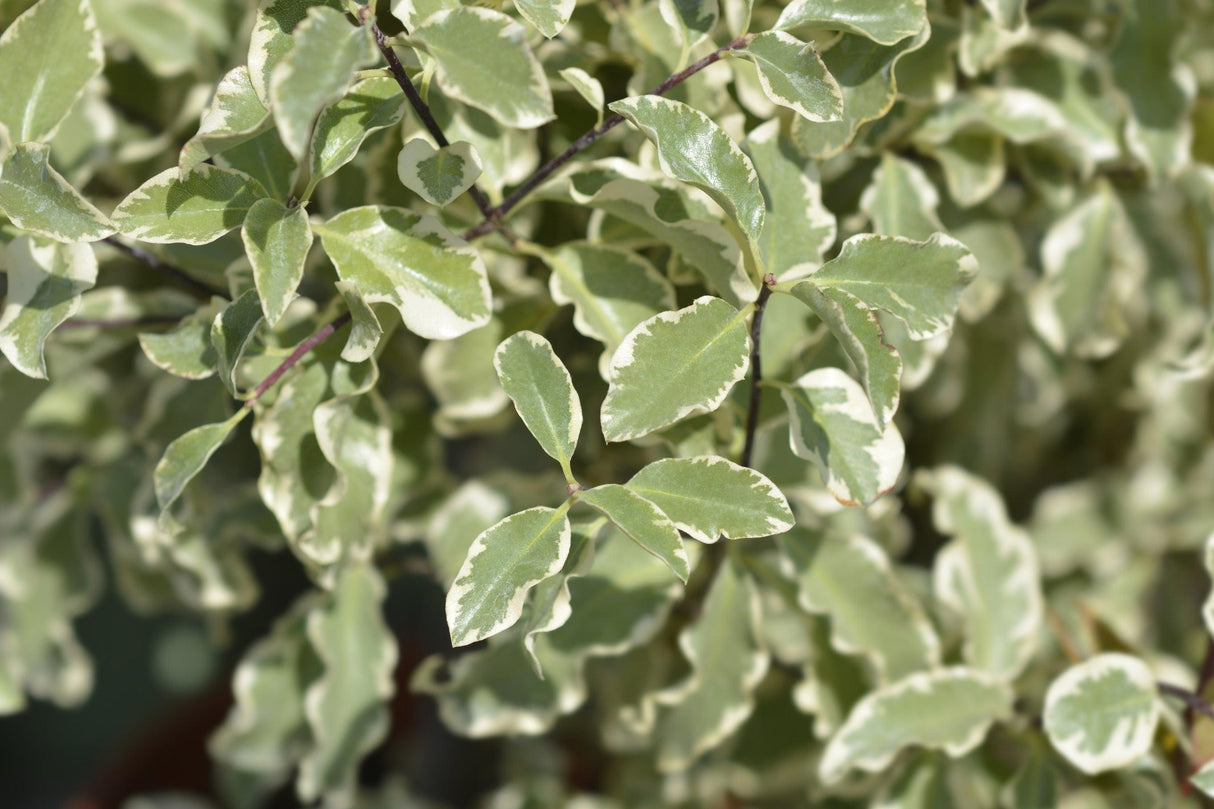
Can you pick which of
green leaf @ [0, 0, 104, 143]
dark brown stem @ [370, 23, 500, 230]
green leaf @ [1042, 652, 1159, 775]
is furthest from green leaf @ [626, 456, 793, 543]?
green leaf @ [0, 0, 104, 143]

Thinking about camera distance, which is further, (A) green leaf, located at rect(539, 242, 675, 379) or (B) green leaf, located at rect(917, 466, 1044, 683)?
(B) green leaf, located at rect(917, 466, 1044, 683)

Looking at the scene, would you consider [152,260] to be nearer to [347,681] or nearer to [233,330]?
[233,330]

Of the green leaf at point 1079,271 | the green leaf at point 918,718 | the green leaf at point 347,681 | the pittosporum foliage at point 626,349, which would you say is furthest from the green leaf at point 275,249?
the green leaf at point 1079,271

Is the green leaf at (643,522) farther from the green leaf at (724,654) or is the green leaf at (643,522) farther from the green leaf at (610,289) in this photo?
the green leaf at (724,654)

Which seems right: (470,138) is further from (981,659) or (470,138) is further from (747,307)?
(981,659)

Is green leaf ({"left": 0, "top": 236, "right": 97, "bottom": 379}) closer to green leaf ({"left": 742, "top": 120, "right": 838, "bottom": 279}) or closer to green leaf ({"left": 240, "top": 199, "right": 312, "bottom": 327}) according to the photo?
green leaf ({"left": 240, "top": 199, "right": 312, "bottom": 327})

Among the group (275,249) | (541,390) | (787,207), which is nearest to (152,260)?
(275,249)

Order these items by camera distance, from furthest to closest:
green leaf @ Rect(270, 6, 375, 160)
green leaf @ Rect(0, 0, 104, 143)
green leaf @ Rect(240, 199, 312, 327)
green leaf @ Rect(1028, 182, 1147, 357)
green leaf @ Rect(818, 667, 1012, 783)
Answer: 1. green leaf @ Rect(1028, 182, 1147, 357)
2. green leaf @ Rect(818, 667, 1012, 783)
3. green leaf @ Rect(0, 0, 104, 143)
4. green leaf @ Rect(240, 199, 312, 327)
5. green leaf @ Rect(270, 6, 375, 160)
